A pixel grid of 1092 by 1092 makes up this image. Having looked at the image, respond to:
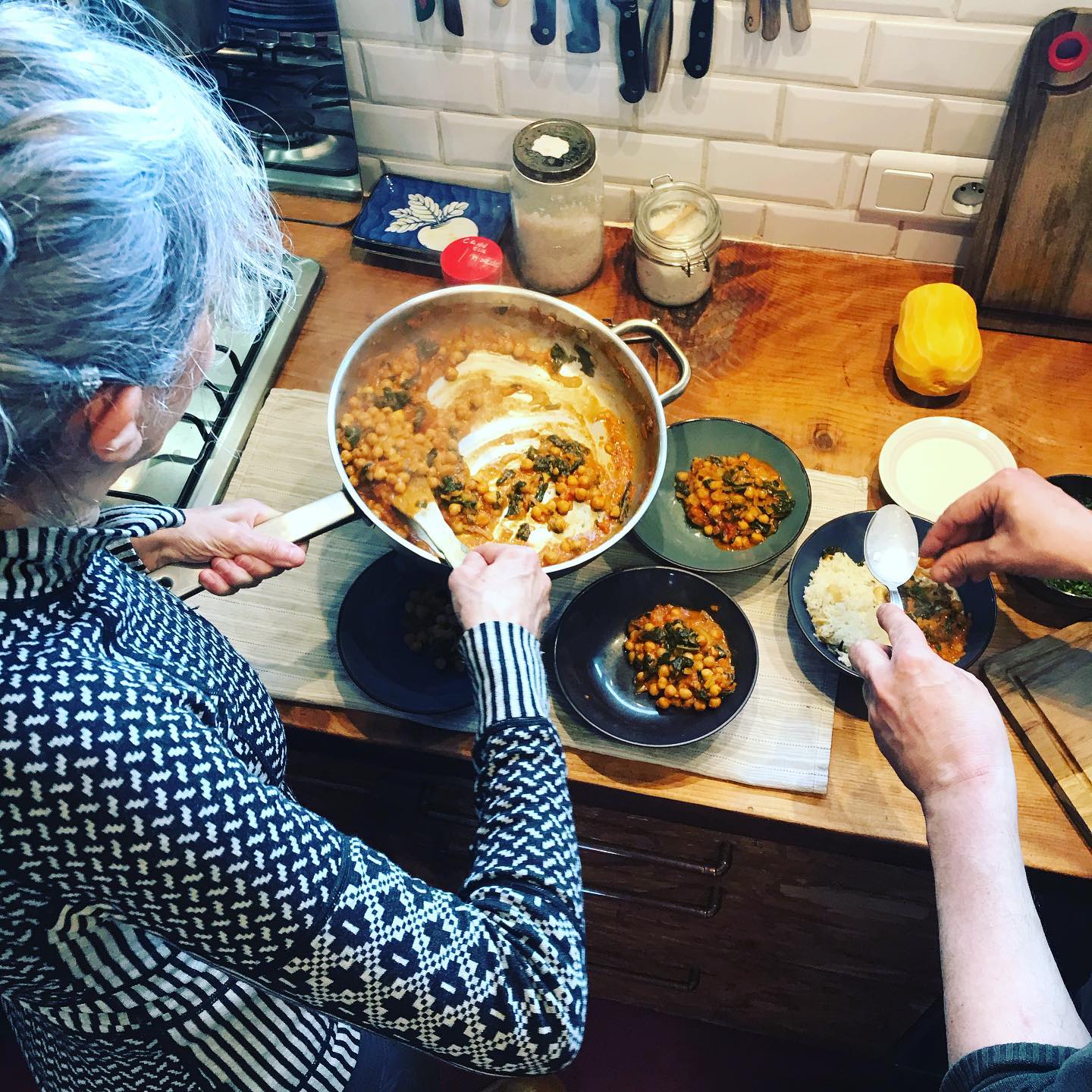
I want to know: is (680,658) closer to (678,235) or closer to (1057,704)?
(1057,704)

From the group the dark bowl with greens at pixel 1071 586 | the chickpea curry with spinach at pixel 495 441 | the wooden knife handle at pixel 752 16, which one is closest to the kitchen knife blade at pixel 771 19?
the wooden knife handle at pixel 752 16

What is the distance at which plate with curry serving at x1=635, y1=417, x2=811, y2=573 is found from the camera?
1.44 metres

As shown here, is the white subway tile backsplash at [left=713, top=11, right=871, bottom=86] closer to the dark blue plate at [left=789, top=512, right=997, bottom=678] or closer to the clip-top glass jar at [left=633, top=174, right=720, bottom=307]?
the clip-top glass jar at [left=633, top=174, right=720, bottom=307]

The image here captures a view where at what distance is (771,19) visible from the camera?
1.47m

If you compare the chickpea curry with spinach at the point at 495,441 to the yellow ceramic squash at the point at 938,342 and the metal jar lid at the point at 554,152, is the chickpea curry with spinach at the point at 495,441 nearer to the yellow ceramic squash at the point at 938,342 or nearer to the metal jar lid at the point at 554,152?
the metal jar lid at the point at 554,152

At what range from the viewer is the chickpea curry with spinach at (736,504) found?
145 cm

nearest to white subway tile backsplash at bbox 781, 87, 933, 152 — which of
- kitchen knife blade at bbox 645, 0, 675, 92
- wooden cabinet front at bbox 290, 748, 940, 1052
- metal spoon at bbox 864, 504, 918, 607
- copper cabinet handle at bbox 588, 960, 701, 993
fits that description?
kitchen knife blade at bbox 645, 0, 675, 92

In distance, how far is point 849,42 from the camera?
1487mm

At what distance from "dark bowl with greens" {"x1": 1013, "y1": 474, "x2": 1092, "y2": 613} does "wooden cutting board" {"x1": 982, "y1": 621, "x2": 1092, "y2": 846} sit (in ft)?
0.10

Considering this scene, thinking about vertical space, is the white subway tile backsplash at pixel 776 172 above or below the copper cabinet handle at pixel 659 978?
above

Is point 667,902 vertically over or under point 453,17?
under

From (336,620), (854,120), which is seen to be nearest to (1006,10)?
(854,120)

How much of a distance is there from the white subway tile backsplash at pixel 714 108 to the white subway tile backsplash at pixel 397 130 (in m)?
0.40

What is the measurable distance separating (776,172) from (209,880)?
147cm
